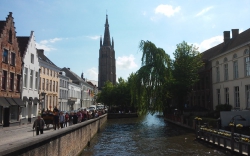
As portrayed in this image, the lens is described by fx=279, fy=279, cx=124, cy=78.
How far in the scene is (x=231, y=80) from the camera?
116ft

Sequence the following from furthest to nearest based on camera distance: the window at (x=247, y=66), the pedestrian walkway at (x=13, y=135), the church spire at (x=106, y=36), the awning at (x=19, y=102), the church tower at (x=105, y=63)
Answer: the church spire at (x=106, y=36), the church tower at (x=105, y=63), the window at (x=247, y=66), the awning at (x=19, y=102), the pedestrian walkway at (x=13, y=135)

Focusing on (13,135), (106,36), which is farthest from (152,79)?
(106,36)

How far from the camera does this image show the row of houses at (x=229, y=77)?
104 feet

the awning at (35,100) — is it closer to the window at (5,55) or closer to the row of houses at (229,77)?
the window at (5,55)

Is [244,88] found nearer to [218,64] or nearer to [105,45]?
[218,64]

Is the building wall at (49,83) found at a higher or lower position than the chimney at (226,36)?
lower

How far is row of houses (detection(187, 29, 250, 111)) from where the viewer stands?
31.6 metres

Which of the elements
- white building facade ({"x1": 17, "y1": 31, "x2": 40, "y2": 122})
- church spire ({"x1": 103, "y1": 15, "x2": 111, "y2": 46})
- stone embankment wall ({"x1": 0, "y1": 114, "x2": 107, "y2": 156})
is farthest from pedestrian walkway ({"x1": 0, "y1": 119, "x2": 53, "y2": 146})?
church spire ({"x1": 103, "y1": 15, "x2": 111, "y2": 46})

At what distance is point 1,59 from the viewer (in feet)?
82.8

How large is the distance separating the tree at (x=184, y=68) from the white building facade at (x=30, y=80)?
728 inches

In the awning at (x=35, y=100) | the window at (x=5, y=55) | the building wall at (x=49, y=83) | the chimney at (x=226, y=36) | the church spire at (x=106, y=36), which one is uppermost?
the church spire at (x=106, y=36)

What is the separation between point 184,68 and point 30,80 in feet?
69.8

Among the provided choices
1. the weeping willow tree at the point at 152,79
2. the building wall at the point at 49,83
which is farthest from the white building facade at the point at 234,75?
the building wall at the point at 49,83

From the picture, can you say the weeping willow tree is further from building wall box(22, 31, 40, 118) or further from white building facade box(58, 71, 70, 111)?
white building facade box(58, 71, 70, 111)
